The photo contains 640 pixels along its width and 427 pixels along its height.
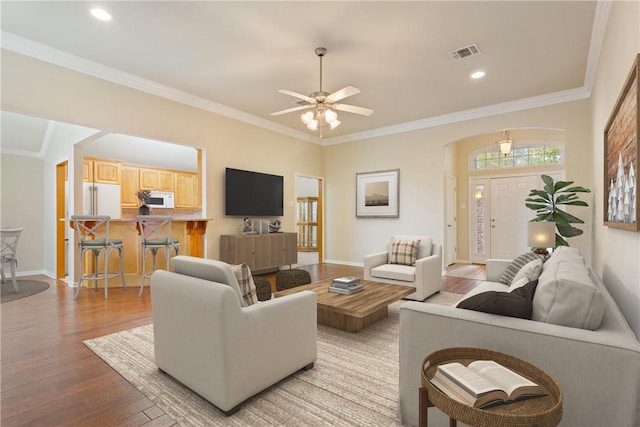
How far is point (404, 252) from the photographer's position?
452 centimetres

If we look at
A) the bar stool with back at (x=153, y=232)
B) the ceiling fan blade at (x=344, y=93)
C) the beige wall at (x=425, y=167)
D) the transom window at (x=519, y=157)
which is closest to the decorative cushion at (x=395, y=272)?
the beige wall at (x=425, y=167)

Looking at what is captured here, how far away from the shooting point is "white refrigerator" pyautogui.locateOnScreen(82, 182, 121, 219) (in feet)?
21.1

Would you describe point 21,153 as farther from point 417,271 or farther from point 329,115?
point 417,271

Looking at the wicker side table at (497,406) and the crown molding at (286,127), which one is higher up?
the crown molding at (286,127)

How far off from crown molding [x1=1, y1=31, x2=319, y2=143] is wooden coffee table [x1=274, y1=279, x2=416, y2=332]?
11.7 feet

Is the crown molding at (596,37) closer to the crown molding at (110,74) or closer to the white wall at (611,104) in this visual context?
the white wall at (611,104)

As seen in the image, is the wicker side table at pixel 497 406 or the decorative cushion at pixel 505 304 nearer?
the wicker side table at pixel 497 406

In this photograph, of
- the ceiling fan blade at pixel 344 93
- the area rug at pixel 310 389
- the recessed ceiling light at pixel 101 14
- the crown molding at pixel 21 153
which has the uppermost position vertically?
the recessed ceiling light at pixel 101 14

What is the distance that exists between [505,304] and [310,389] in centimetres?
129

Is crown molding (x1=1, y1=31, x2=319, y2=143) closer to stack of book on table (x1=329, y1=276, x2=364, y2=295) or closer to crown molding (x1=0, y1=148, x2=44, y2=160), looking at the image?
crown molding (x1=0, y1=148, x2=44, y2=160)

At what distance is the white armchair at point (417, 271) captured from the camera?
3971mm

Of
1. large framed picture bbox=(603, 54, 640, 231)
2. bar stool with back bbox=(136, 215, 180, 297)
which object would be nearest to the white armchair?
large framed picture bbox=(603, 54, 640, 231)

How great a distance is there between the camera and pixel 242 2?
2775 millimetres

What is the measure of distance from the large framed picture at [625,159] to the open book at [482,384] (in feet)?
3.91
